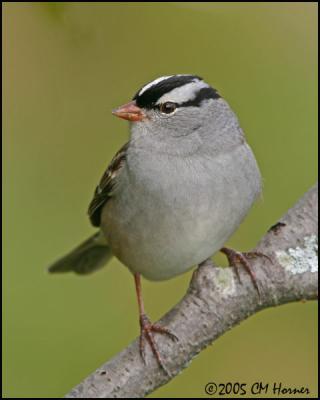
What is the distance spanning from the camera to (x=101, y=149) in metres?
3.69

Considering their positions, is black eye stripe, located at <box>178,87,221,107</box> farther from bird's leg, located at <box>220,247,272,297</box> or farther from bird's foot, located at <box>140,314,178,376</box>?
bird's foot, located at <box>140,314,178,376</box>

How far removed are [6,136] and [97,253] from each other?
0.75 meters

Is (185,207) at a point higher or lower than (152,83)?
lower

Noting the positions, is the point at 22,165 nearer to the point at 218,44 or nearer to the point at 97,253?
the point at 97,253

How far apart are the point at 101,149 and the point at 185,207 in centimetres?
94

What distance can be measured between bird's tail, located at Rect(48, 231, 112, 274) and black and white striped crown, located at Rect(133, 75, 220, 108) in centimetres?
85

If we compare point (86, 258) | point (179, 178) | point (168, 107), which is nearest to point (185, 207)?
point (179, 178)

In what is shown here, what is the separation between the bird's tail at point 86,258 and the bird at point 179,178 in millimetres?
500

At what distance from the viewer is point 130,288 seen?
3459 mm

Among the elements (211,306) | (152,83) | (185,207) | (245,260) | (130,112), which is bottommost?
(211,306)

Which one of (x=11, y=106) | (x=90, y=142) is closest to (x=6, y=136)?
(x=11, y=106)

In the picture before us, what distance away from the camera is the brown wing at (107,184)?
10.1ft

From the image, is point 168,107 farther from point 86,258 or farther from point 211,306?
point 86,258

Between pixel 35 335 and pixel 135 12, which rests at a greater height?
pixel 135 12
